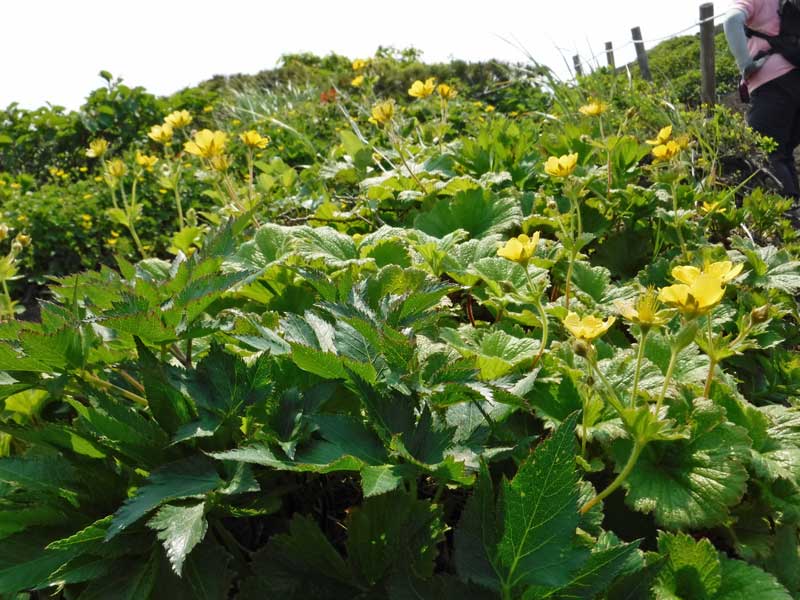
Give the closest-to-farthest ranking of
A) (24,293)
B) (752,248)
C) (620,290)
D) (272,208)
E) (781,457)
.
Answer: (781,457), (620,290), (752,248), (272,208), (24,293)

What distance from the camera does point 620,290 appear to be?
1393 millimetres

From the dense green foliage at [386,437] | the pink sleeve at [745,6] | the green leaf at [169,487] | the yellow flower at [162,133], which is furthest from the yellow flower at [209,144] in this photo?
the pink sleeve at [745,6]

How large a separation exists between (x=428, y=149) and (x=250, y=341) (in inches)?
75.2

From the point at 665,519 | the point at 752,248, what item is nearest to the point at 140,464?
the point at 665,519

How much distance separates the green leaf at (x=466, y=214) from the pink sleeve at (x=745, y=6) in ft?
9.97

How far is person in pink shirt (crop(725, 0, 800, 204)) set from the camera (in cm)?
375

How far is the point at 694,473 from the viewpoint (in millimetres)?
937

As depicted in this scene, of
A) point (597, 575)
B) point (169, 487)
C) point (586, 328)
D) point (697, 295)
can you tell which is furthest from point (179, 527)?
point (697, 295)

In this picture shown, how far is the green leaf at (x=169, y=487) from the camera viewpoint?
696 mm

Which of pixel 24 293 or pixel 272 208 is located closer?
pixel 272 208

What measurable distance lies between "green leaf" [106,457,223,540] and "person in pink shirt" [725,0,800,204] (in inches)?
152

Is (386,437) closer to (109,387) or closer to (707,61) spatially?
(109,387)

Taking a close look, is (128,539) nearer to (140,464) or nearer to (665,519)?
(140,464)

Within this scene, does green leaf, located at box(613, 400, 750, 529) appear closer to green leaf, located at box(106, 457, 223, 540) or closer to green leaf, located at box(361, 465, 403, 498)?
green leaf, located at box(361, 465, 403, 498)
